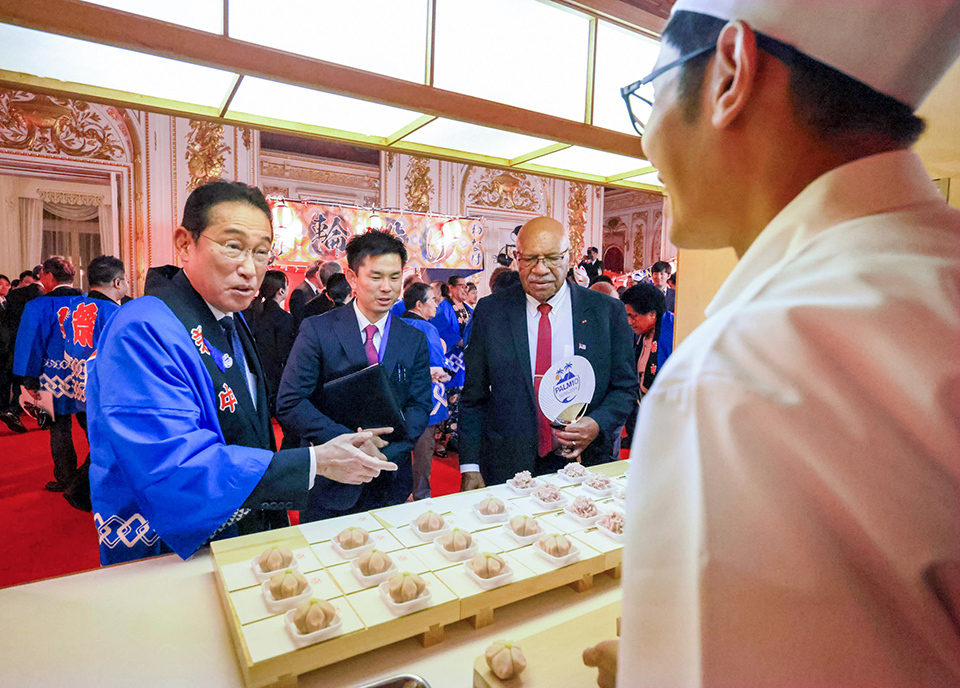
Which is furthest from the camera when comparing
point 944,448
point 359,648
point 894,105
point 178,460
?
point 178,460

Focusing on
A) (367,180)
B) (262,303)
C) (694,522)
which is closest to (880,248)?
(694,522)

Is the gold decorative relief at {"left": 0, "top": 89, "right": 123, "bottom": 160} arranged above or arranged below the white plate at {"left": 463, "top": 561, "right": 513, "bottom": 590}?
above

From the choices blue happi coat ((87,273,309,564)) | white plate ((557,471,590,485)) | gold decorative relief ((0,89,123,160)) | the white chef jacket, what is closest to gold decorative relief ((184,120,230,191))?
gold decorative relief ((0,89,123,160))

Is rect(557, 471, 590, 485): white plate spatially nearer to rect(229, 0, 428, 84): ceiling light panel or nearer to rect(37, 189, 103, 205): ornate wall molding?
rect(229, 0, 428, 84): ceiling light panel

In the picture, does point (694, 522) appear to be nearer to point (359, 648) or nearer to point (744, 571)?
point (744, 571)

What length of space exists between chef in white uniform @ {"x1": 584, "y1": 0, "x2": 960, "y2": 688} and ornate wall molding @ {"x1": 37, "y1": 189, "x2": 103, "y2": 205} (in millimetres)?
9546

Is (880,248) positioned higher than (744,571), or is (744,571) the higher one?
(880,248)

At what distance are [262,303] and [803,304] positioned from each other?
3.62m

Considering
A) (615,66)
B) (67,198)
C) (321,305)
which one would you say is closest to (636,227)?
(67,198)

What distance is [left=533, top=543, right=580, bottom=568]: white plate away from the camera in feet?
3.80

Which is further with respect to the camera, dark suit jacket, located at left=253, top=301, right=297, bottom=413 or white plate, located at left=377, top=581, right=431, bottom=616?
dark suit jacket, located at left=253, top=301, right=297, bottom=413

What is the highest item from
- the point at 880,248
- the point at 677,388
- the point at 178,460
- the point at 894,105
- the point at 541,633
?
the point at 894,105

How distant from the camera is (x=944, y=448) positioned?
13.5 inches

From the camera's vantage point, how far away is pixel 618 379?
7.71 ft
